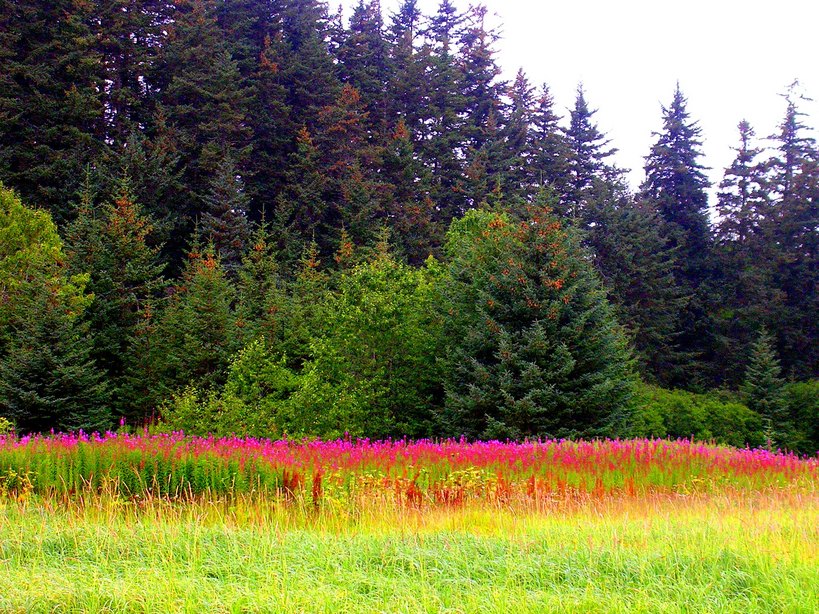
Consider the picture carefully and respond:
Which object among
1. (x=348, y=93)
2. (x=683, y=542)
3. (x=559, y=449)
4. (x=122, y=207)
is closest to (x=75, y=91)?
(x=122, y=207)

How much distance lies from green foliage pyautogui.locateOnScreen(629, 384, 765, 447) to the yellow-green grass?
2108 cm

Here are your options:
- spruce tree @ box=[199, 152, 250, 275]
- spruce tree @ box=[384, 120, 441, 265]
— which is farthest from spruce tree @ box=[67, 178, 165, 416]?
spruce tree @ box=[384, 120, 441, 265]

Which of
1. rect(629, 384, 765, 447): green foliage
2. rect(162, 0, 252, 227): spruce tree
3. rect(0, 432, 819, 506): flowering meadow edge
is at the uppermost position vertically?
rect(162, 0, 252, 227): spruce tree

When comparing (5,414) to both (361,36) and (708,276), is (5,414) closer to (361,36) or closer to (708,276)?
(361,36)

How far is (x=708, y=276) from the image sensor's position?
139ft

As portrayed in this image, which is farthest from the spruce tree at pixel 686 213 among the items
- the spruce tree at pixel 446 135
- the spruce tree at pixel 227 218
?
the spruce tree at pixel 227 218

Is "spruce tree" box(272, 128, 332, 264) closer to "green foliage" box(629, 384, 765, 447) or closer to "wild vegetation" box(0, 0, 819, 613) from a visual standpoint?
"wild vegetation" box(0, 0, 819, 613)

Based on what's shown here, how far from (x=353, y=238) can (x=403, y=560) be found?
3215 cm

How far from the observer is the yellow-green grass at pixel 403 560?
14.9ft

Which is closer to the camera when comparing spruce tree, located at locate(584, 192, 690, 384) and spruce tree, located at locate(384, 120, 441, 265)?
spruce tree, located at locate(584, 192, 690, 384)

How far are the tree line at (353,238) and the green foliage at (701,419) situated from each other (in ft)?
2.20

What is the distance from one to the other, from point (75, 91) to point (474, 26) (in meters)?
26.6

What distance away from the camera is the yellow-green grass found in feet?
14.9

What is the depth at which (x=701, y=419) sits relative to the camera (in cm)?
2859
